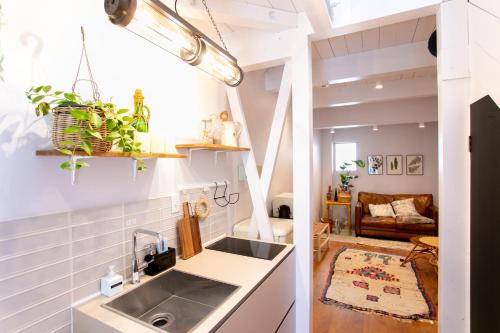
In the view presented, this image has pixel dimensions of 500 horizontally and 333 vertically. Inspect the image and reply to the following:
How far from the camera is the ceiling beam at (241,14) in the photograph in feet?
5.11

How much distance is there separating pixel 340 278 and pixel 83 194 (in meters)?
3.15

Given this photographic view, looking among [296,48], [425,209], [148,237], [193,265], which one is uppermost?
[296,48]

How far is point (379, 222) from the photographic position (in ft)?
15.9

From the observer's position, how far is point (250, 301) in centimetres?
A: 121

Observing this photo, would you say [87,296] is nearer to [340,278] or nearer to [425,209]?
[340,278]

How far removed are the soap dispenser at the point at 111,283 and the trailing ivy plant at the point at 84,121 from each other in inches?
23.3

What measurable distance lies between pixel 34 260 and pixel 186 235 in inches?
32.1

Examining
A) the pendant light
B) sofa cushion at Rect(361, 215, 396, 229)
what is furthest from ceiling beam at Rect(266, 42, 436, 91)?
sofa cushion at Rect(361, 215, 396, 229)

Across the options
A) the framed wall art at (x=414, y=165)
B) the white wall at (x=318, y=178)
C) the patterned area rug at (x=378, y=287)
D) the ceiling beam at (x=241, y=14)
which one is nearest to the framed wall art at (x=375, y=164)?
the framed wall art at (x=414, y=165)

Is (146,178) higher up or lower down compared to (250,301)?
higher up

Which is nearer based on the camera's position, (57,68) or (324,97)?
(57,68)

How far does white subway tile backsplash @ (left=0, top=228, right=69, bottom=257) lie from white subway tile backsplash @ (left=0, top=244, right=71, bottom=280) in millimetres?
20

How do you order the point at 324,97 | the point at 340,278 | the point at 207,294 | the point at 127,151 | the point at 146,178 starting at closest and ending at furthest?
the point at 127,151
the point at 207,294
the point at 146,178
the point at 340,278
the point at 324,97

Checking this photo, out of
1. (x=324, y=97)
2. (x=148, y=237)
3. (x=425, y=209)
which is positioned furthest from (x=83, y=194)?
(x=425, y=209)
